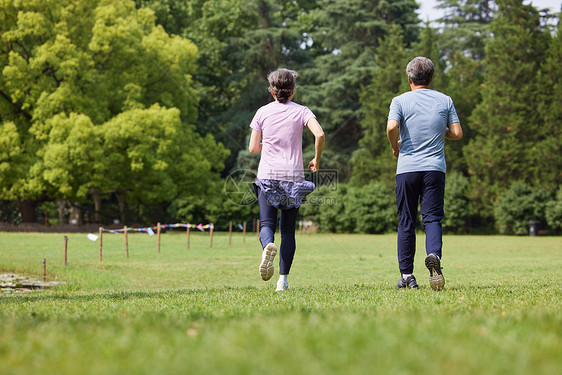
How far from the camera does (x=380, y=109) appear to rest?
1652 inches

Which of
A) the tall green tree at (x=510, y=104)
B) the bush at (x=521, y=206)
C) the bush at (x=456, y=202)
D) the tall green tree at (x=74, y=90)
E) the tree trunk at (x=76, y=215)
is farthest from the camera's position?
the tree trunk at (x=76, y=215)

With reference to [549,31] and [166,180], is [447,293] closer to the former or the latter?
[166,180]

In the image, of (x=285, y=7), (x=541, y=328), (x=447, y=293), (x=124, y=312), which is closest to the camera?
(x=541, y=328)

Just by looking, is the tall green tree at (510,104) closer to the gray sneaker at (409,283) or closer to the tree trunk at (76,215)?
the tree trunk at (76,215)

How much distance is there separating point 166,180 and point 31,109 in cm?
863

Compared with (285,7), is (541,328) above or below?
below

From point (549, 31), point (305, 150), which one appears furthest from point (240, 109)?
point (549, 31)

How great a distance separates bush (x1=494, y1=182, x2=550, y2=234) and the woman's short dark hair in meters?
30.7

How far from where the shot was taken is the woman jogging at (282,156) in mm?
6660

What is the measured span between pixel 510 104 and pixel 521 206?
577 centimetres

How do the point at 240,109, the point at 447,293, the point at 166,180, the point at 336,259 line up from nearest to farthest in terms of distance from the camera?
the point at 447,293 → the point at 336,259 → the point at 166,180 → the point at 240,109

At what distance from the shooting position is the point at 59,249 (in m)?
21.1

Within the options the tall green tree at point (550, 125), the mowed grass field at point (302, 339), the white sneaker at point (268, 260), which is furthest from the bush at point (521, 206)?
the mowed grass field at point (302, 339)

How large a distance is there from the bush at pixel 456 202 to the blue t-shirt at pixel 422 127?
31792mm
